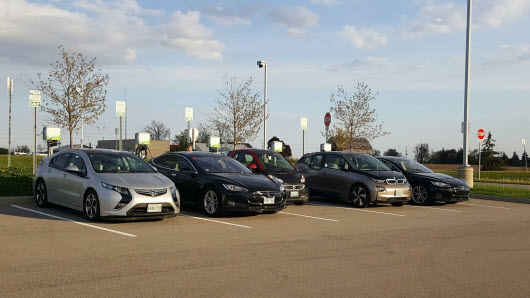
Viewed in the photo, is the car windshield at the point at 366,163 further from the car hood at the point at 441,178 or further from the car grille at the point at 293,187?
the car grille at the point at 293,187

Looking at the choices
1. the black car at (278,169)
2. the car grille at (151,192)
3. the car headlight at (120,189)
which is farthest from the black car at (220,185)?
the car headlight at (120,189)

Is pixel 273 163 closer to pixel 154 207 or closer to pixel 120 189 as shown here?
pixel 154 207

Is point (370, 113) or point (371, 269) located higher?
point (370, 113)

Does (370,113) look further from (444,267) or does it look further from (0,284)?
(0,284)

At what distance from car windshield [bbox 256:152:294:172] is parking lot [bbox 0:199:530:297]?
2645mm

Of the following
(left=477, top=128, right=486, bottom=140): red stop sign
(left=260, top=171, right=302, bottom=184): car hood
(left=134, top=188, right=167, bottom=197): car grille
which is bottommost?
(left=134, top=188, right=167, bottom=197): car grille

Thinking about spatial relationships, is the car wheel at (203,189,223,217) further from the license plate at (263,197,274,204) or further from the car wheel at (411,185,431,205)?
the car wheel at (411,185,431,205)

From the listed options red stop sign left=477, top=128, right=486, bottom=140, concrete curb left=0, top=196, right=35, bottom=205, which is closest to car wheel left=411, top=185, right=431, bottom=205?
concrete curb left=0, top=196, right=35, bottom=205

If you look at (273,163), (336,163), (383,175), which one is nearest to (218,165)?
(273,163)

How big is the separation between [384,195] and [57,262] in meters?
9.78

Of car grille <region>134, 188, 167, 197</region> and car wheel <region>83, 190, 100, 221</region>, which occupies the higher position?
car grille <region>134, 188, 167, 197</region>

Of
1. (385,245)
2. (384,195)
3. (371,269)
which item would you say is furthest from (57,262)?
(384,195)

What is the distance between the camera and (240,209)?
39.4 feet

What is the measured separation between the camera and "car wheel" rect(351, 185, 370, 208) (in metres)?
15.0
